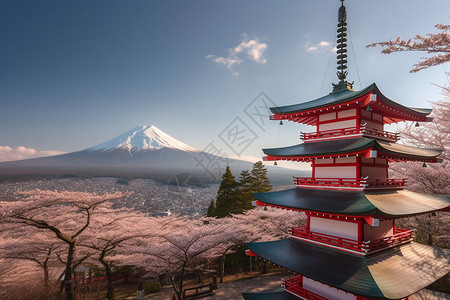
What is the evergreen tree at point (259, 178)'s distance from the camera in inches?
1233

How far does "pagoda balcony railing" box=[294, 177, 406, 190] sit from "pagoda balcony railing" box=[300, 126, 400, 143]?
6.00 ft

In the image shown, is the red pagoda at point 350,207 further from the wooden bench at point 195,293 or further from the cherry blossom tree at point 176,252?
the wooden bench at point 195,293

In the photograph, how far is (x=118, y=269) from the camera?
66.4 ft

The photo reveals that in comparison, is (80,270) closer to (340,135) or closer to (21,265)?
(21,265)

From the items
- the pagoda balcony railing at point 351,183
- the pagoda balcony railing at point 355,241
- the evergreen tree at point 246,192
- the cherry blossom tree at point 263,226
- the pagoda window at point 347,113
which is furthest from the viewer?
the evergreen tree at point 246,192

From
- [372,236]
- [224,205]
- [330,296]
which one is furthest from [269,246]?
[224,205]

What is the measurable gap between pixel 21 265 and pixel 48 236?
3.49 m

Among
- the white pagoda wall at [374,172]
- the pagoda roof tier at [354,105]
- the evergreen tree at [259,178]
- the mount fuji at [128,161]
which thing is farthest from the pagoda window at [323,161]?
the mount fuji at [128,161]

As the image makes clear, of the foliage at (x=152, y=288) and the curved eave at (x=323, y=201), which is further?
the foliage at (x=152, y=288)

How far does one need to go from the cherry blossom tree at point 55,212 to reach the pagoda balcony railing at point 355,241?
1231 centimetres

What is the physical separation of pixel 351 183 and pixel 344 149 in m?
1.46

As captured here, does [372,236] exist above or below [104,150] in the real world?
below

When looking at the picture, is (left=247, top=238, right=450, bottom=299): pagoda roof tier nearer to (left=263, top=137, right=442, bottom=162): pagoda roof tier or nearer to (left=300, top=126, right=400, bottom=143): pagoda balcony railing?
(left=263, top=137, right=442, bottom=162): pagoda roof tier

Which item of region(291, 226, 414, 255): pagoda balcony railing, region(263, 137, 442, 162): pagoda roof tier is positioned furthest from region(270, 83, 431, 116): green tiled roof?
region(291, 226, 414, 255): pagoda balcony railing
